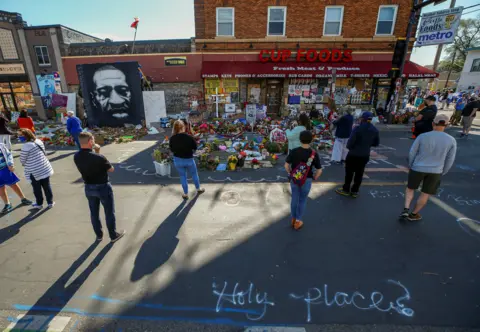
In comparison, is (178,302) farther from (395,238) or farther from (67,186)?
(67,186)

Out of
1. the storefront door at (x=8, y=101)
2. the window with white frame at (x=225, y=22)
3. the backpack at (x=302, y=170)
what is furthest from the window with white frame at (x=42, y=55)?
the backpack at (x=302, y=170)

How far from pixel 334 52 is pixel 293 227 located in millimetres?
14614

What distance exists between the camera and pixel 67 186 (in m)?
6.52

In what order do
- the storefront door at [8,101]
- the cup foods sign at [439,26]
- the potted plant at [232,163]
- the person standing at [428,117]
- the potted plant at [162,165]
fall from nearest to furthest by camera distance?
the potted plant at [162,165], the person standing at [428,117], the potted plant at [232,163], the cup foods sign at [439,26], the storefront door at [8,101]

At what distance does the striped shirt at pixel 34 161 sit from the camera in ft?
15.5

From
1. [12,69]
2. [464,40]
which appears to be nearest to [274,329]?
[12,69]

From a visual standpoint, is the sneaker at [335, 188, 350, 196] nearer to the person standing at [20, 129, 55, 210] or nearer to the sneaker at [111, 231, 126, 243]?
the sneaker at [111, 231, 126, 243]

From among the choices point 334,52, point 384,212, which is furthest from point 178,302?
point 334,52

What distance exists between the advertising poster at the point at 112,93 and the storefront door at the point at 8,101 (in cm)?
1047

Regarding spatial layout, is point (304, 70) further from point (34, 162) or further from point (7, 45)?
point (7, 45)

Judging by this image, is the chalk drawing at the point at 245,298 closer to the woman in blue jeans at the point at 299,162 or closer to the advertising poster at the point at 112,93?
the woman in blue jeans at the point at 299,162

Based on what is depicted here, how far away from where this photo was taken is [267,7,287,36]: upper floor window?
1501 centimetres

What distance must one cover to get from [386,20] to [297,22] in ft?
19.0

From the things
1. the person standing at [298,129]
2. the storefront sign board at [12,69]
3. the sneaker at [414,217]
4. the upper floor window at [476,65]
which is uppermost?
the upper floor window at [476,65]
